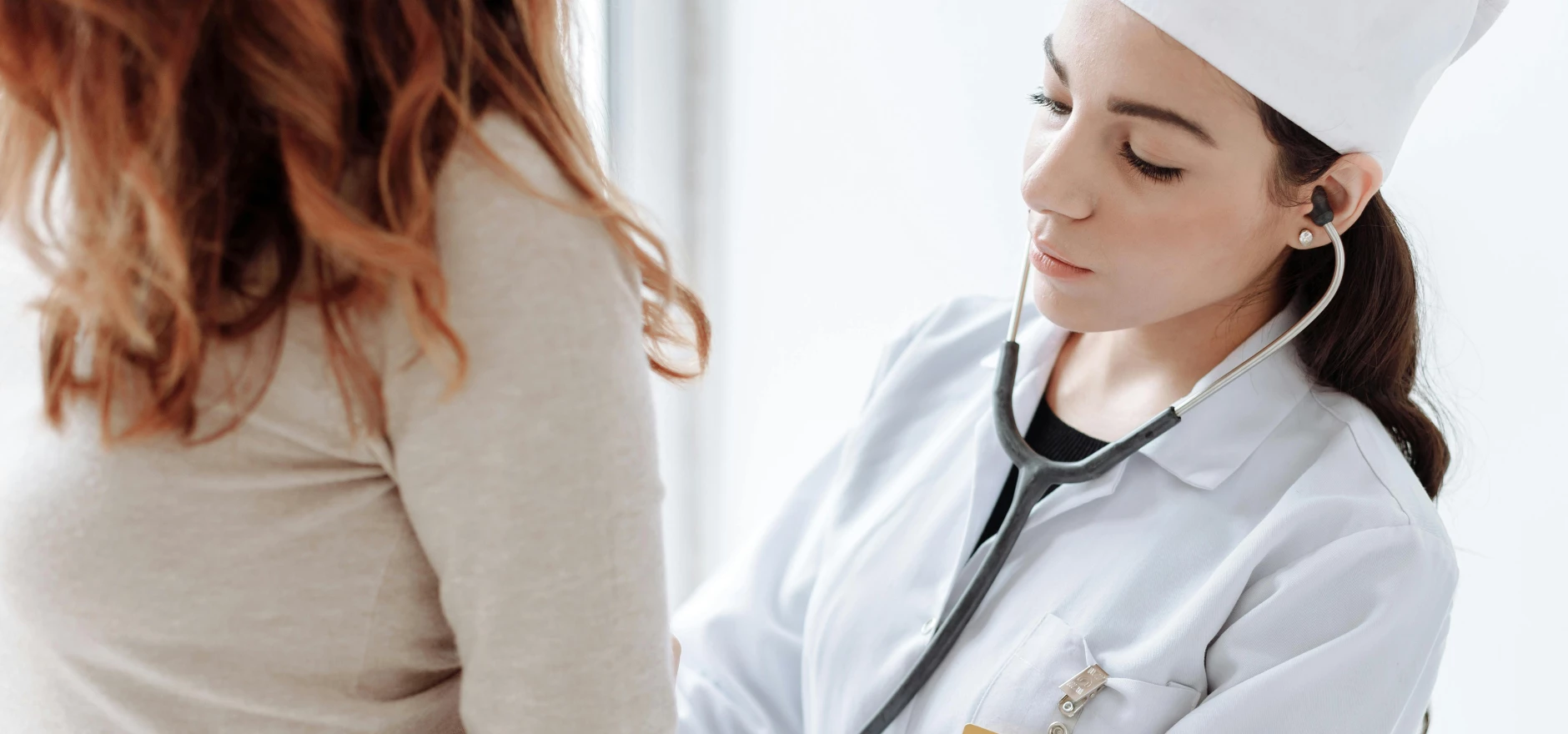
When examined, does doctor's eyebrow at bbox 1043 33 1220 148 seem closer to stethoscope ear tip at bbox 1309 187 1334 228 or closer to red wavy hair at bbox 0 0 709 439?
stethoscope ear tip at bbox 1309 187 1334 228

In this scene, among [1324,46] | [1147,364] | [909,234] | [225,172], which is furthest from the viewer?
[909,234]

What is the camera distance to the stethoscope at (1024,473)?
0.90 meters

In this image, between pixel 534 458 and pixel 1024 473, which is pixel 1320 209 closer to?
pixel 1024 473

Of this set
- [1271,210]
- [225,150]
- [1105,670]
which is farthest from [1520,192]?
[225,150]

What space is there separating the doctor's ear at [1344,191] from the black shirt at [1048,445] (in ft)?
0.82

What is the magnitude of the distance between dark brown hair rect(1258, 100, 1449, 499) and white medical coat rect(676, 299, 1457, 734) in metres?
0.03

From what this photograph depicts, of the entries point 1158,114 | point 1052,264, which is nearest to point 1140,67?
point 1158,114

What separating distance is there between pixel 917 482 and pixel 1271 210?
40 centimetres

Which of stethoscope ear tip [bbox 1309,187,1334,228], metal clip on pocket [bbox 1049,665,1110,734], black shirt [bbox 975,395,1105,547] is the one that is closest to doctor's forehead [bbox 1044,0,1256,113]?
stethoscope ear tip [bbox 1309,187,1334,228]

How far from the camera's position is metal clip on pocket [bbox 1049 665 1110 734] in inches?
34.2

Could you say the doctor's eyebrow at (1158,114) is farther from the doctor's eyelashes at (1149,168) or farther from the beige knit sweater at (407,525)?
the beige knit sweater at (407,525)

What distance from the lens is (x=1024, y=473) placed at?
95cm

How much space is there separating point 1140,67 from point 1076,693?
0.47m

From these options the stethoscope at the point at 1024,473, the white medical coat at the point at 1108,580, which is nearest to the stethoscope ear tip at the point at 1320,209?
the stethoscope at the point at 1024,473
